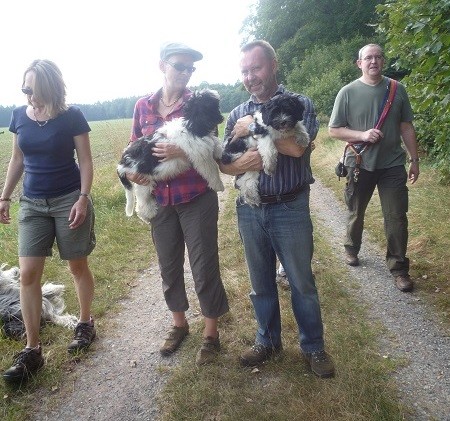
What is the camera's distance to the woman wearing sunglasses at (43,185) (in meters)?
2.86

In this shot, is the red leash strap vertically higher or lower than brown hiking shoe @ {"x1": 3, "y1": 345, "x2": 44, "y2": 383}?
higher

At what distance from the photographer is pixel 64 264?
496 centimetres

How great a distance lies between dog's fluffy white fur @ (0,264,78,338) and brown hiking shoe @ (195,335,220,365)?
1.39 m

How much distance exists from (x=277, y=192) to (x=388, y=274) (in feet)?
8.18

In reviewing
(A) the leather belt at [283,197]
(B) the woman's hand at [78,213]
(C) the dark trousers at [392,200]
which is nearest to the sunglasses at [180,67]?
(A) the leather belt at [283,197]

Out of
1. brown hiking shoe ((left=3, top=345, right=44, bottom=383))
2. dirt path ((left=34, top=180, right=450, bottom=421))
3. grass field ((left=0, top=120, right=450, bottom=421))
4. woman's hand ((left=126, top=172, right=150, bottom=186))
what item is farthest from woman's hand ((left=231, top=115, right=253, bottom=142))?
brown hiking shoe ((left=3, top=345, right=44, bottom=383))

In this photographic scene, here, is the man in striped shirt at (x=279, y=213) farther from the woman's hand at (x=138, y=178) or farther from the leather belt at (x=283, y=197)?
the woman's hand at (x=138, y=178)

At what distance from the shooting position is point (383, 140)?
3.97 m

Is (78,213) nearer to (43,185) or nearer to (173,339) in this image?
(43,185)

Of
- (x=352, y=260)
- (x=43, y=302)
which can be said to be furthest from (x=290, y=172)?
(x=43, y=302)

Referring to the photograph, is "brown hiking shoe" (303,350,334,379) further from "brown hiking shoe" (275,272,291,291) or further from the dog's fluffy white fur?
the dog's fluffy white fur

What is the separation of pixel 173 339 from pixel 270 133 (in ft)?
6.51

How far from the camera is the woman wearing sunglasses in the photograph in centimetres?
286

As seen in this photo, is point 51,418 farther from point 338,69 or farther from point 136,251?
point 338,69
